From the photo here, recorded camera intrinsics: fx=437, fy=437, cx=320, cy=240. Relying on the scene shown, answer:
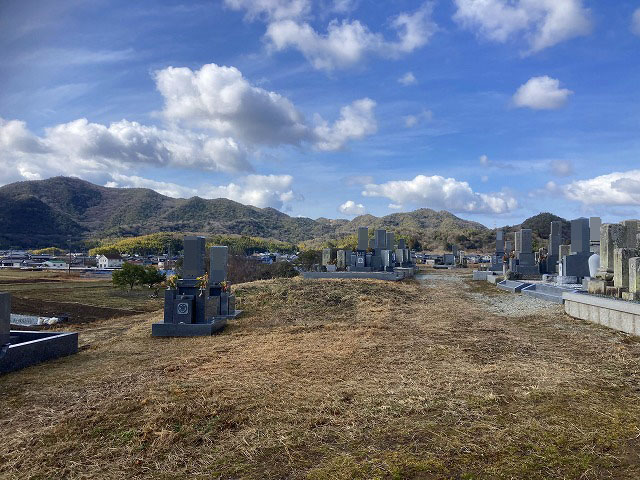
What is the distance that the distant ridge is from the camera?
120 meters

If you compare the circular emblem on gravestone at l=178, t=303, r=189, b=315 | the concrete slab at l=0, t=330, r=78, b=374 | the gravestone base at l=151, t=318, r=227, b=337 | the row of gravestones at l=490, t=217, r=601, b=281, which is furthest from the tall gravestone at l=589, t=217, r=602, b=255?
the concrete slab at l=0, t=330, r=78, b=374

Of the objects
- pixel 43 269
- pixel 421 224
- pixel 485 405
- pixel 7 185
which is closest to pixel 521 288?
pixel 485 405

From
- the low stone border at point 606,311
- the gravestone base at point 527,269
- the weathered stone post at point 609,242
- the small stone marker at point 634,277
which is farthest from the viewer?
the gravestone base at point 527,269

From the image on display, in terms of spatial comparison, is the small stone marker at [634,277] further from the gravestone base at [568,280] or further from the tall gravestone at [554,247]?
the tall gravestone at [554,247]

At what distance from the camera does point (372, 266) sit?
93.0 feet

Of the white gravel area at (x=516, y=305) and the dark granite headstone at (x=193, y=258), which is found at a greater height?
the dark granite headstone at (x=193, y=258)

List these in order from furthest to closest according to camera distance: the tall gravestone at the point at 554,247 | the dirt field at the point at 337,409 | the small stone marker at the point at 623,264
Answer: the tall gravestone at the point at 554,247 → the small stone marker at the point at 623,264 → the dirt field at the point at 337,409

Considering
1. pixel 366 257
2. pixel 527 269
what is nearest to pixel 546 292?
pixel 527 269

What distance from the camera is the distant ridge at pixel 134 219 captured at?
119625 mm

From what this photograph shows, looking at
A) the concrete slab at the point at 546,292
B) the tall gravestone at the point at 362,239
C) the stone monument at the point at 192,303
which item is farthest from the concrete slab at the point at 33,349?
the tall gravestone at the point at 362,239

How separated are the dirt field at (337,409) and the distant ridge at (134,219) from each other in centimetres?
8617

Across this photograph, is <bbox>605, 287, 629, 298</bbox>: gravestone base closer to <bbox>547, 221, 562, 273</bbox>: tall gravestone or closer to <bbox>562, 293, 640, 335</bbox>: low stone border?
<bbox>562, 293, 640, 335</bbox>: low stone border

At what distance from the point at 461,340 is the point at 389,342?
1523 mm

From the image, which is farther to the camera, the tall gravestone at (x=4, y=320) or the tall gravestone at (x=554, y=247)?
the tall gravestone at (x=554, y=247)
